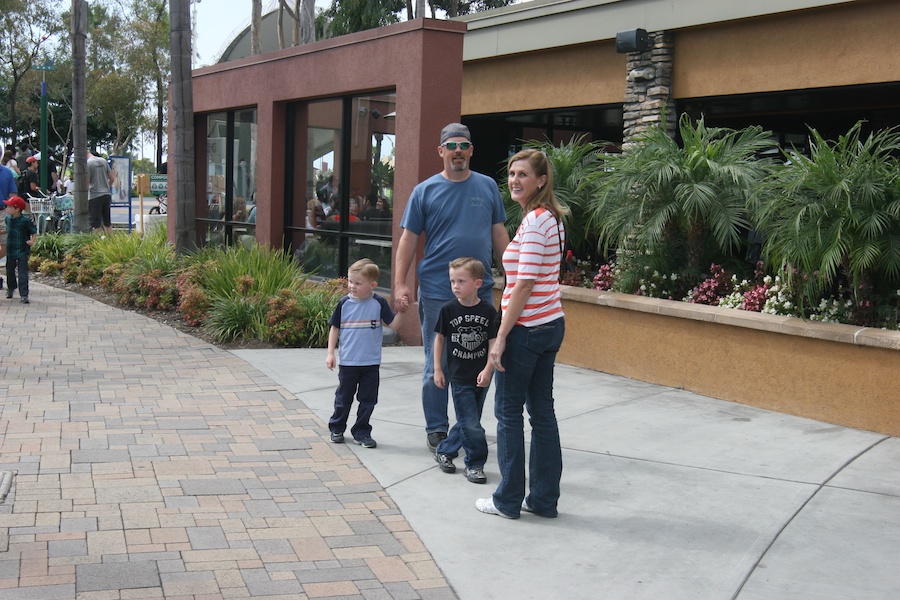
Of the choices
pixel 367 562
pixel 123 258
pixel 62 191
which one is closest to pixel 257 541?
pixel 367 562

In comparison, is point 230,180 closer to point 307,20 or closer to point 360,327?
point 360,327

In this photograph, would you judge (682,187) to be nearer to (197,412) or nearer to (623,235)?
(623,235)

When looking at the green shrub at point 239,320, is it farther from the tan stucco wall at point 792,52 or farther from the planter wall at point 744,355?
the tan stucco wall at point 792,52

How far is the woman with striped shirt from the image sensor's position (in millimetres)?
4758

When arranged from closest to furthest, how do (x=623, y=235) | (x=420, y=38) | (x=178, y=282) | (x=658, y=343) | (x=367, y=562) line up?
(x=367, y=562)
(x=658, y=343)
(x=623, y=235)
(x=420, y=38)
(x=178, y=282)

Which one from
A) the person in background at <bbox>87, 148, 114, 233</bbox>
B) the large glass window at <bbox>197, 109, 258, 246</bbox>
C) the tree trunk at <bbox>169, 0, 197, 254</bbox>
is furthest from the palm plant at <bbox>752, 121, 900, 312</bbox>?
the person in background at <bbox>87, 148, 114, 233</bbox>

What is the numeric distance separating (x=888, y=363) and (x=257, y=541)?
4.42m

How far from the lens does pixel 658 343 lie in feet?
27.5

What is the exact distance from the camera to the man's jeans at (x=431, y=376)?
5930 millimetres

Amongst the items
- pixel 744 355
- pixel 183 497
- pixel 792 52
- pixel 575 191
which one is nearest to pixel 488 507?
pixel 183 497

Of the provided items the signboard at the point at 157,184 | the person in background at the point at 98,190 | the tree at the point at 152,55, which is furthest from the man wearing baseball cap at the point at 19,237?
the tree at the point at 152,55

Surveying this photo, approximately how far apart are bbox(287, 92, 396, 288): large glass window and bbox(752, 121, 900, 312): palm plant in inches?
184

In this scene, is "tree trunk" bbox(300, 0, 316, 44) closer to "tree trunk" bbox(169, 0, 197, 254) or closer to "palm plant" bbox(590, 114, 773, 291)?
"tree trunk" bbox(169, 0, 197, 254)

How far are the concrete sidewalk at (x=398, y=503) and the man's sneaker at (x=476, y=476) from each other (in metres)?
0.04
